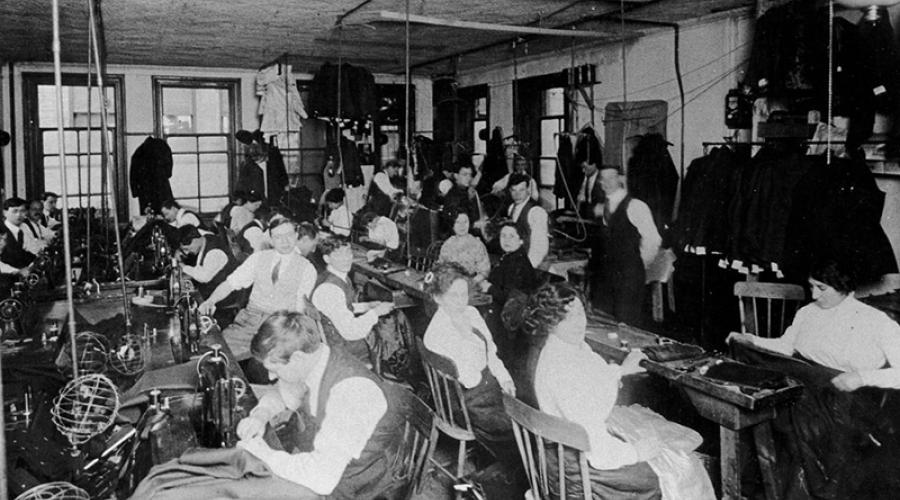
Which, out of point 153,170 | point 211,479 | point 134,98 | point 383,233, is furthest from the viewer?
point 134,98

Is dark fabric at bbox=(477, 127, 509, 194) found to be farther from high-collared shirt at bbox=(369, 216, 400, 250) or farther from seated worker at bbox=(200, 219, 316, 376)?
seated worker at bbox=(200, 219, 316, 376)

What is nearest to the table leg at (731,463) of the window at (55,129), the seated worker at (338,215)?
the seated worker at (338,215)

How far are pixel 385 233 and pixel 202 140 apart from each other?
5.38m

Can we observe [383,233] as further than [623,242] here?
Yes

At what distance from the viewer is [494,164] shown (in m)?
11.2

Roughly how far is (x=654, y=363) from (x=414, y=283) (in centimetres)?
276

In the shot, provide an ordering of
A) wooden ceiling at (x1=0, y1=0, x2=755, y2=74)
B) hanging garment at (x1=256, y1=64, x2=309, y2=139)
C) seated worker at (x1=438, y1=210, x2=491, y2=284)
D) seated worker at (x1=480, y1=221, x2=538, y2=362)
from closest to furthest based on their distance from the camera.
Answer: seated worker at (x1=480, y1=221, x2=538, y2=362) < wooden ceiling at (x1=0, y1=0, x2=755, y2=74) < seated worker at (x1=438, y1=210, x2=491, y2=284) < hanging garment at (x1=256, y1=64, x2=309, y2=139)

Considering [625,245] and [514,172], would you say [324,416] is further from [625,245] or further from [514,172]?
[514,172]

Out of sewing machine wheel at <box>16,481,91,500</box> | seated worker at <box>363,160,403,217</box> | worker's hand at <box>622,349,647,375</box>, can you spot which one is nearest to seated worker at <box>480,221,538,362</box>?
worker's hand at <box>622,349,647,375</box>

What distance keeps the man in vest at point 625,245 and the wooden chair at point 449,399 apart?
2.93 meters

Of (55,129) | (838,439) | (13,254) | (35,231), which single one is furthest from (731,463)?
(55,129)

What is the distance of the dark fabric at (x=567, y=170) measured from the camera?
9.62 meters

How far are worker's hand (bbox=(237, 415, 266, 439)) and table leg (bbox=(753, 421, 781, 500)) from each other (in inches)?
90.5

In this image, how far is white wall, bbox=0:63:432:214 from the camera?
35.7 feet
